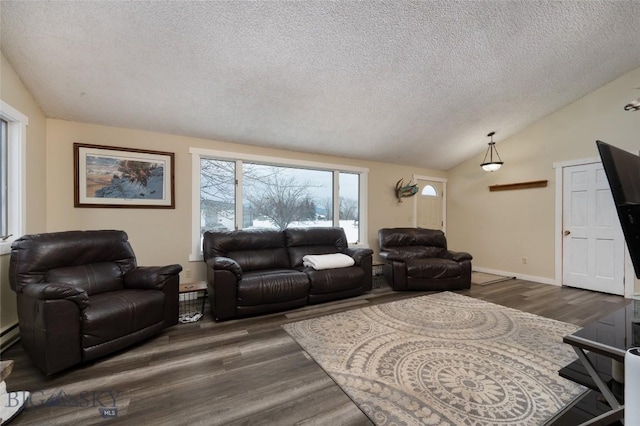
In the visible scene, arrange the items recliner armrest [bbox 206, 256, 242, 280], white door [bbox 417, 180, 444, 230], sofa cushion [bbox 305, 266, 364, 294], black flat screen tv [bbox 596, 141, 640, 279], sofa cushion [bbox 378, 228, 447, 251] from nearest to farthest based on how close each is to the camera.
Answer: black flat screen tv [bbox 596, 141, 640, 279] → recliner armrest [bbox 206, 256, 242, 280] → sofa cushion [bbox 305, 266, 364, 294] → sofa cushion [bbox 378, 228, 447, 251] → white door [bbox 417, 180, 444, 230]

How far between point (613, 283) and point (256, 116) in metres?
5.63

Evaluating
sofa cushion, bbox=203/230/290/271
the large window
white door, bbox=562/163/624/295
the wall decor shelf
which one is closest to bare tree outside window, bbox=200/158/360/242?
the large window

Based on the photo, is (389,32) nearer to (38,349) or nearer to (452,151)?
(452,151)

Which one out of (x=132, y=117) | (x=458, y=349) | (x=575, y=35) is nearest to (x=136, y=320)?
(x=132, y=117)

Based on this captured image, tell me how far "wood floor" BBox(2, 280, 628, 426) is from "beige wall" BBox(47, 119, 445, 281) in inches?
49.9

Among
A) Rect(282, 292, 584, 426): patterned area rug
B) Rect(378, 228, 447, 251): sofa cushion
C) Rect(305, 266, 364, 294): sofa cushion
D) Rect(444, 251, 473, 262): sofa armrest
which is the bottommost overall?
Rect(282, 292, 584, 426): patterned area rug

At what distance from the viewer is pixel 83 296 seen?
1.93 m

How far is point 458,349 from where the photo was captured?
2.21 meters

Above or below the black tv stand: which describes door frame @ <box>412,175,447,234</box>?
above

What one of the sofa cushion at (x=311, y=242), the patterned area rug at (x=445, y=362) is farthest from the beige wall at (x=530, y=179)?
the sofa cushion at (x=311, y=242)

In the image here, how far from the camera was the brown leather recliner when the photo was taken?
181cm

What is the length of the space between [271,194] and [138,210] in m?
1.81

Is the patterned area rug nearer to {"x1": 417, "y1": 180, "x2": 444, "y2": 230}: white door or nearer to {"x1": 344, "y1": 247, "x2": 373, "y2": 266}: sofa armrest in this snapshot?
{"x1": 344, "y1": 247, "x2": 373, "y2": 266}: sofa armrest

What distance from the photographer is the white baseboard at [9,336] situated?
86.6 inches
